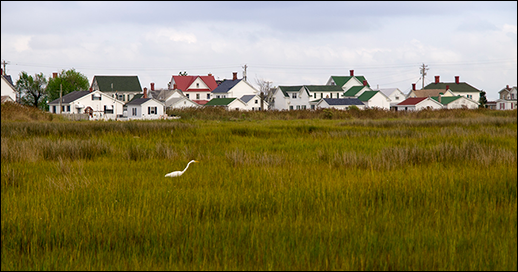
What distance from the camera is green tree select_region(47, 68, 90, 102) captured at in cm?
9569

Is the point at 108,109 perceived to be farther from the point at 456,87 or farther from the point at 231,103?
the point at 456,87

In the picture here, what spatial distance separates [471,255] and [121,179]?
Result: 6813 mm

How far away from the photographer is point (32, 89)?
88.8 metres

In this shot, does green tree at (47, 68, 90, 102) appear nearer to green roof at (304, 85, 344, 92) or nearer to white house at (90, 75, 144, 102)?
white house at (90, 75, 144, 102)

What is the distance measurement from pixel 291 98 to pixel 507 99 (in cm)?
5844

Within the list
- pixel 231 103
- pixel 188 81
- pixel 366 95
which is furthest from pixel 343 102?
pixel 188 81

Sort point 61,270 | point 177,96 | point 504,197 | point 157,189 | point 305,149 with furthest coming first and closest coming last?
A: 1. point 177,96
2. point 305,149
3. point 157,189
4. point 504,197
5. point 61,270

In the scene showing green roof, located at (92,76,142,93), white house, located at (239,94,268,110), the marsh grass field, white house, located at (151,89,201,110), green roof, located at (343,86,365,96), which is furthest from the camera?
green roof, located at (92,76,142,93)

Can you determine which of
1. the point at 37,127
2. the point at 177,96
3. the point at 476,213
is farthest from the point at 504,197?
the point at 177,96

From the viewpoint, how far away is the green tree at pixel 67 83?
95688 mm

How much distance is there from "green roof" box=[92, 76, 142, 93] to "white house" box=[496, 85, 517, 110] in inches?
3539

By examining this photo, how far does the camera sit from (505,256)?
4621mm

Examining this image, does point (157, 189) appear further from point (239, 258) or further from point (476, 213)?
point (476, 213)

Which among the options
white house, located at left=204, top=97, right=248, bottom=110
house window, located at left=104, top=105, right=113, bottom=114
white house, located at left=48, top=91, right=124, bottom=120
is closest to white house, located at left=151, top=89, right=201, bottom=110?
white house, located at left=204, top=97, right=248, bottom=110
